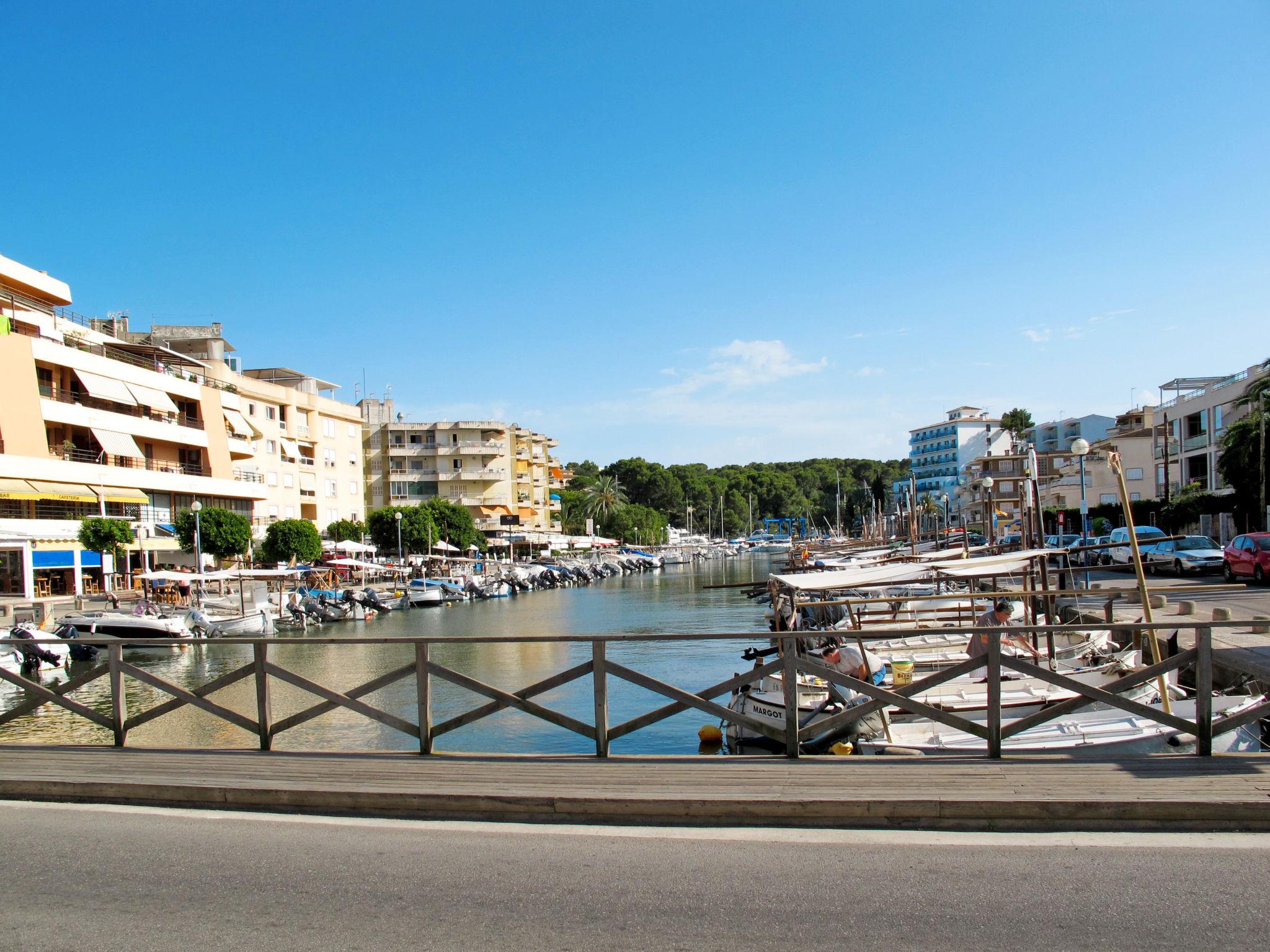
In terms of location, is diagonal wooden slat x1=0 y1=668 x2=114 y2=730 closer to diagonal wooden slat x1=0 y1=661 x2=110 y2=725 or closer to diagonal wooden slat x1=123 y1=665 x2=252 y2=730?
diagonal wooden slat x1=0 y1=661 x2=110 y2=725

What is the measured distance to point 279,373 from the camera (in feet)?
273

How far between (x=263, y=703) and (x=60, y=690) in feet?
8.35

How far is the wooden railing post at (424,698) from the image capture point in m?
8.59

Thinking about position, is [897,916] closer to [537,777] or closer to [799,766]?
[799,766]

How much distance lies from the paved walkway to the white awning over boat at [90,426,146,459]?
152 ft

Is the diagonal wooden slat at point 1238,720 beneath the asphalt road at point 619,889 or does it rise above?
above

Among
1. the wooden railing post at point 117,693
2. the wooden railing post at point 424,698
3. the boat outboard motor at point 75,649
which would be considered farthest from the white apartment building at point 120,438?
the wooden railing post at point 424,698

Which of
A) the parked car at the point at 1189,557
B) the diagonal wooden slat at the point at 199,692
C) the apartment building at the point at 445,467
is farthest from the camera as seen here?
the apartment building at the point at 445,467

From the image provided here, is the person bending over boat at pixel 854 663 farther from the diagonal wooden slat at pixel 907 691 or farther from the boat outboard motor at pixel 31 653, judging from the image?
the boat outboard motor at pixel 31 653

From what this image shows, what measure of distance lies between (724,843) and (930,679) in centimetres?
251

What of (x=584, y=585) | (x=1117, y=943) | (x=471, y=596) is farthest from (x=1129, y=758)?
(x=584, y=585)

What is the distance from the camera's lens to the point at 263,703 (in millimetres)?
9102

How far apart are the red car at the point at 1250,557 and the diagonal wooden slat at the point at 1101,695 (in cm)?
2480

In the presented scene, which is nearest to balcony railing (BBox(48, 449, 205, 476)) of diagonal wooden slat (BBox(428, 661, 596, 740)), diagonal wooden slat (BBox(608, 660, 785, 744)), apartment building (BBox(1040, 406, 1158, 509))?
diagonal wooden slat (BBox(428, 661, 596, 740))
